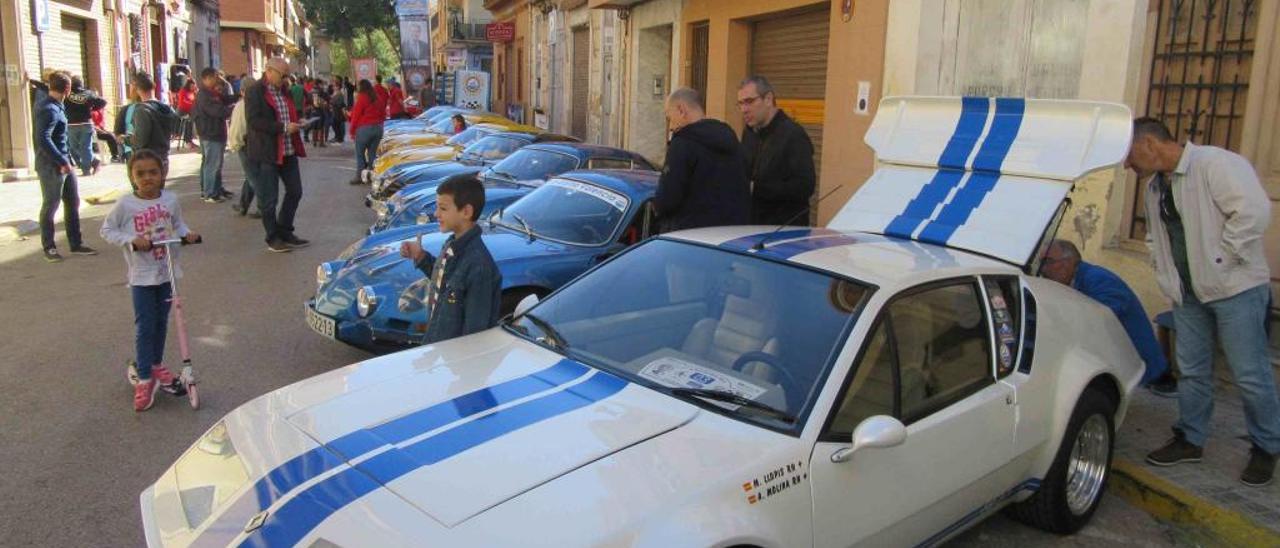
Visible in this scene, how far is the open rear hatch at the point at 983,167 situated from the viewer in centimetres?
419

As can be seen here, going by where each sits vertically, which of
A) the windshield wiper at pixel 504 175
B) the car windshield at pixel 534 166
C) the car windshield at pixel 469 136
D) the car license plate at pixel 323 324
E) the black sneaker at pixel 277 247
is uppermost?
the car windshield at pixel 469 136

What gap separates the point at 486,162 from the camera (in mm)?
11641

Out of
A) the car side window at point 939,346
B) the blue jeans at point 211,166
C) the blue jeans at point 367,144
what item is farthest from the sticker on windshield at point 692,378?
the blue jeans at point 367,144

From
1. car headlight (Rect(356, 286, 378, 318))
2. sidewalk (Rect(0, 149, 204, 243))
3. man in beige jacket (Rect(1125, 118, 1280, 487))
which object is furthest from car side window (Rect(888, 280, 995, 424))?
sidewalk (Rect(0, 149, 204, 243))

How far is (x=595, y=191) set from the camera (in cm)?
647

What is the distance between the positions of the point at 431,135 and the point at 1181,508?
13645 mm

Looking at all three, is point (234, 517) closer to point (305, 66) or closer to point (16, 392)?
point (16, 392)

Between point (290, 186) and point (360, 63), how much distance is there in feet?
78.5

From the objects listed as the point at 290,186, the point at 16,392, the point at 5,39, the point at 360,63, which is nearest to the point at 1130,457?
the point at 16,392

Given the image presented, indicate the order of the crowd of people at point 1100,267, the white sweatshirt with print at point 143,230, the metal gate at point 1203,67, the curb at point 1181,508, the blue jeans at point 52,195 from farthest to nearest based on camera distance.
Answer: the blue jeans at point 52,195 → the metal gate at point 1203,67 → the white sweatshirt with print at point 143,230 → the crowd of people at point 1100,267 → the curb at point 1181,508

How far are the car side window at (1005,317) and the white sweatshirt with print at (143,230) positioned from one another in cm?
419

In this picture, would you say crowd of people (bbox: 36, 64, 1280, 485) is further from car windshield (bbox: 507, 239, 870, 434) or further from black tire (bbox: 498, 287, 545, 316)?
black tire (bbox: 498, 287, 545, 316)

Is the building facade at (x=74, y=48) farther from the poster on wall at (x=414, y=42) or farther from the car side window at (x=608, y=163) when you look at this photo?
the poster on wall at (x=414, y=42)

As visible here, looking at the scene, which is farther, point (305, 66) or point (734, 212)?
point (305, 66)
